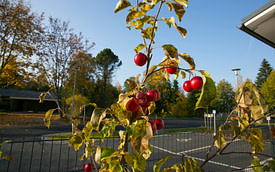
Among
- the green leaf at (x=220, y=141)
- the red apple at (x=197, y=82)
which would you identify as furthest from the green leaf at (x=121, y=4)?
the green leaf at (x=220, y=141)

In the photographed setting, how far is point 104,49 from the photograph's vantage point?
39.3 meters

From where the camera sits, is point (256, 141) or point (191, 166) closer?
point (191, 166)

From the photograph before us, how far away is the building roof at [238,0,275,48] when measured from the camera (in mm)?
2318

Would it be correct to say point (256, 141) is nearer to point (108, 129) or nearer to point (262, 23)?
point (108, 129)

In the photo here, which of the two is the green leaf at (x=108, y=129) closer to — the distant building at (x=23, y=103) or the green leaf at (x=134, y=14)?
the green leaf at (x=134, y=14)

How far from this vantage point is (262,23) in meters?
2.61

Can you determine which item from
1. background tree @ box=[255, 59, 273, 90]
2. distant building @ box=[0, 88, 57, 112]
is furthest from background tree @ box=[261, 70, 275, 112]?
distant building @ box=[0, 88, 57, 112]

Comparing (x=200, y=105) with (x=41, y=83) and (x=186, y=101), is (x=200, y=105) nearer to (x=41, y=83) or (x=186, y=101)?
(x=41, y=83)

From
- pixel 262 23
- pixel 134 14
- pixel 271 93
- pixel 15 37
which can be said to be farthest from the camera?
pixel 271 93

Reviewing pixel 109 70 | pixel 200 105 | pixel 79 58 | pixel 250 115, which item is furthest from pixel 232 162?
pixel 109 70

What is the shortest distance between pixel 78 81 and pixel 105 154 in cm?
2026

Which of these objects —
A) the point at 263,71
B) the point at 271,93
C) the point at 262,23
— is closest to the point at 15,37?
the point at 262,23

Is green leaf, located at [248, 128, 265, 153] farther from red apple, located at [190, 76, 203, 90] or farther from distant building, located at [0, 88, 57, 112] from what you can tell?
distant building, located at [0, 88, 57, 112]

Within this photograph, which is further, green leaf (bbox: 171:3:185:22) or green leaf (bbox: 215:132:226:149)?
green leaf (bbox: 215:132:226:149)
